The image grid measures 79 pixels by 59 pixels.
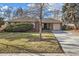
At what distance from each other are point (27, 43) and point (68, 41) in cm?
80

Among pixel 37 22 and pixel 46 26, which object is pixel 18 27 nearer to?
pixel 37 22

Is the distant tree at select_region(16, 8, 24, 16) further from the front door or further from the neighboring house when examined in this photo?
the front door

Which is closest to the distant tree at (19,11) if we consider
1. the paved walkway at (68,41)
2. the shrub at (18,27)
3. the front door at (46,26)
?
the shrub at (18,27)

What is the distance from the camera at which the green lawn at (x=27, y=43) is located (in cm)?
520

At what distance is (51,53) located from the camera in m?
5.18

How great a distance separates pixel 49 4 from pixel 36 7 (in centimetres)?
26

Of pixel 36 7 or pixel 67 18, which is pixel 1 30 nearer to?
pixel 36 7

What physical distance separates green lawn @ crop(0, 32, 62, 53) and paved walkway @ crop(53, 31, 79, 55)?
0.10m

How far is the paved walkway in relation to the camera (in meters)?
5.15

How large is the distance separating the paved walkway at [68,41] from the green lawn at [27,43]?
100mm

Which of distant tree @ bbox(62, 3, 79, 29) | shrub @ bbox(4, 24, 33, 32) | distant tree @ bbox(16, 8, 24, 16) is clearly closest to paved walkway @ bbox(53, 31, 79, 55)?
distant tree @ bbox(62, 3, 79, 29)

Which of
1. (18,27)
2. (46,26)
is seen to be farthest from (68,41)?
(18,27)

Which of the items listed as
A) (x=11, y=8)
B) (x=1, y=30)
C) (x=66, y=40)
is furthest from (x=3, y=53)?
(x=66, y=40)

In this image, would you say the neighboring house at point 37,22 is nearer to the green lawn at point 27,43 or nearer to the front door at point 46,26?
the front door at point 46,26
